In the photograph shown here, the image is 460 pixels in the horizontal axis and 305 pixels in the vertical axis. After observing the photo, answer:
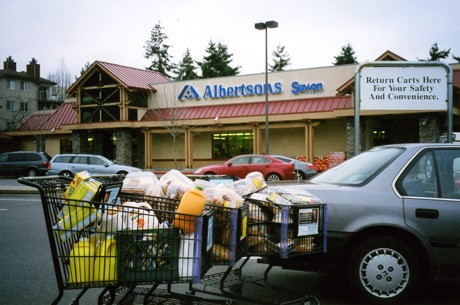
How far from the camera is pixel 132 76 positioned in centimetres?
3731

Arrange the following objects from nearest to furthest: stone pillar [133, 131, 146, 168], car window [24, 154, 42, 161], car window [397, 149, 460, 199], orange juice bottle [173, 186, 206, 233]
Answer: orange juice bottle [173, 186, 206, 233]
car window [397, 149, 460, 199]
car window [24, 154, 42, 161]
stone pillar [133, 131, 146, 168]

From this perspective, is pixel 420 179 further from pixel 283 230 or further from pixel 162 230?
pixel 162 230

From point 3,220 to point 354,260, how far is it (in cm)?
882

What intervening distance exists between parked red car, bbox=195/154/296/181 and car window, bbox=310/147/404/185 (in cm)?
1588

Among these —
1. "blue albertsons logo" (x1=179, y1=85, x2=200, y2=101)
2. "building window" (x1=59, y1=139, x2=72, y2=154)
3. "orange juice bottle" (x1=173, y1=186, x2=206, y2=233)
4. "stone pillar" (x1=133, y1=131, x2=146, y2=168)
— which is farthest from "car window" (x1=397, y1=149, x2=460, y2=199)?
"building window" (x1=59, y1=139, x2=72, y2=154)

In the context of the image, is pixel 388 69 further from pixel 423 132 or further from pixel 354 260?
pixel 423 132

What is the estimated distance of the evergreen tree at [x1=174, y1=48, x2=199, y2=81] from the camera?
7046 centimetres

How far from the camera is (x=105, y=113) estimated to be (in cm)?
3712

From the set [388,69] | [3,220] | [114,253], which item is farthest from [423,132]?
[114,253]

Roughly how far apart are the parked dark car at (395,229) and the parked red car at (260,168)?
16587 mm

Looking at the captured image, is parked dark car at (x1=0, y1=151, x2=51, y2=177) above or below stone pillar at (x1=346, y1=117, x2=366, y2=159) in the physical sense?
below

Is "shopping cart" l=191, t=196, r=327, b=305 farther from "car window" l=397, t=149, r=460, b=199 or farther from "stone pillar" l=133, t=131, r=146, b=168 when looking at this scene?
"stone pillar" l=133, t=131, r=146, b=168

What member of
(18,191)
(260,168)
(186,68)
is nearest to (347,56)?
(186,68)

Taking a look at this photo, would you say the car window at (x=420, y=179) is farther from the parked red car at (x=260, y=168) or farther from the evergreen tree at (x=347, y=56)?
the evergreen tree at (x=347, y=56)
